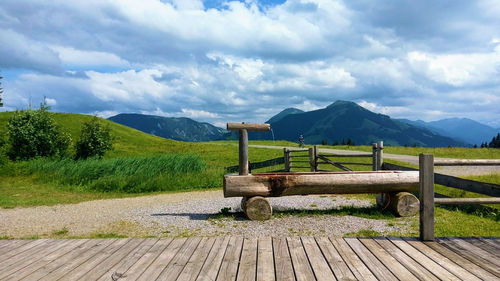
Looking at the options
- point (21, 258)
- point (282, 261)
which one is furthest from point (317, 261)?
point (21, 258)

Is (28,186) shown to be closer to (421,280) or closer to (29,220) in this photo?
(29,220)

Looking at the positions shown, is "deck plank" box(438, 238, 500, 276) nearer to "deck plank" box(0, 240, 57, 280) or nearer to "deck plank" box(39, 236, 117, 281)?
"deck plank" box(39, 236, 117, 281)

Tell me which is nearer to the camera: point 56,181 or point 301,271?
point 301,271

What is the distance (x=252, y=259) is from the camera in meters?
4.39

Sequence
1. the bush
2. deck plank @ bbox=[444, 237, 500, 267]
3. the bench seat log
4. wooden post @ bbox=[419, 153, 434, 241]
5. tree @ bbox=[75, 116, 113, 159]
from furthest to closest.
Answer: tree @ bbox=[75, 116, 113, 159] < the bush < the bench seat log < wooden post @ bbox=[419, 153, 434, 241] < deck plank @ bbox=[444, 237, 500, 267]

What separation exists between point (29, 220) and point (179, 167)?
9.26 metres

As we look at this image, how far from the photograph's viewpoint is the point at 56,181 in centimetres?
1780

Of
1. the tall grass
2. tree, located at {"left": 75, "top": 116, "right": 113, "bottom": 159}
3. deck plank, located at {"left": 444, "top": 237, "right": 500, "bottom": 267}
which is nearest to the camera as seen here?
deck plank, located at {"left": 444, "top": 237, "right": 500, "bottom": 267}

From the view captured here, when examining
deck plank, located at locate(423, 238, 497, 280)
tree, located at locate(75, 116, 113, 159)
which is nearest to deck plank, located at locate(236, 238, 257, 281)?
deck plank, located at locate(423, 238, 497, 280)

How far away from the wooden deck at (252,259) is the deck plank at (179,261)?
0.01 metres

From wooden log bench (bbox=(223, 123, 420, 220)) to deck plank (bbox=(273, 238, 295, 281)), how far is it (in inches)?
129

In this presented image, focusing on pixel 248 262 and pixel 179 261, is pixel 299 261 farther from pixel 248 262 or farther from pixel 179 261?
pixel 179 261

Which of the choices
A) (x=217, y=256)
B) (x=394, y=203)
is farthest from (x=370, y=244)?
(x=394, y=203)

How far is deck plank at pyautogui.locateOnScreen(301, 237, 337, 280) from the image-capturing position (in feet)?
12.6
